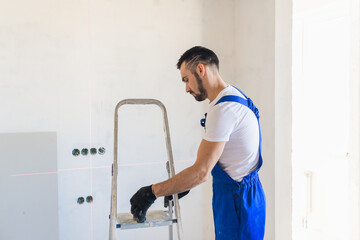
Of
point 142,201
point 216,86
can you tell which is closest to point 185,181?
point 142,201

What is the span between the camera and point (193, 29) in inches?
119

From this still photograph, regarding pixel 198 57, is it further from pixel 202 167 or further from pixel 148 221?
pixel 148 221

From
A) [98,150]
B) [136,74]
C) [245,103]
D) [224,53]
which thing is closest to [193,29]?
[224,53]

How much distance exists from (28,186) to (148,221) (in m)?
1.04

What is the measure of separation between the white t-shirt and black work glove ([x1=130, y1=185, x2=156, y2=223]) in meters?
0.38

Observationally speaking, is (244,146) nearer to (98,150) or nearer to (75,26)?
(98,150)

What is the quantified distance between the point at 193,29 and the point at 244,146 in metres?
1.63

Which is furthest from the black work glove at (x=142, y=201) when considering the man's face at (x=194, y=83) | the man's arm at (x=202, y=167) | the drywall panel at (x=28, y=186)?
the drywall panel at (x=28, y=186)

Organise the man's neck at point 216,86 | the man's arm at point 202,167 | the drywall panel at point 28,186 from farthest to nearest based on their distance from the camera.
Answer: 1. the drywall panel at point 28,186
2. the man's neck at point 216,86
3. the man's arm at point 202,167

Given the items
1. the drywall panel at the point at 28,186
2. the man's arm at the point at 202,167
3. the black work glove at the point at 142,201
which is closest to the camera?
the man's arm at the point at 202,167

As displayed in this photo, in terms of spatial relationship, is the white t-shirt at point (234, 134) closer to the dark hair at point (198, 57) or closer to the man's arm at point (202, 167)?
the man's arm at point (202, 167)

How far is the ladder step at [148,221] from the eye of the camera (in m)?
1.77

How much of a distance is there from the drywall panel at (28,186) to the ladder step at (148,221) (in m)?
0.77

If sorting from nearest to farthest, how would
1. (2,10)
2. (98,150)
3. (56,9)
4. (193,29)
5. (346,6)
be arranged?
(2,10) < (56,9) < (98,150) < (193,29) < (346,6)
